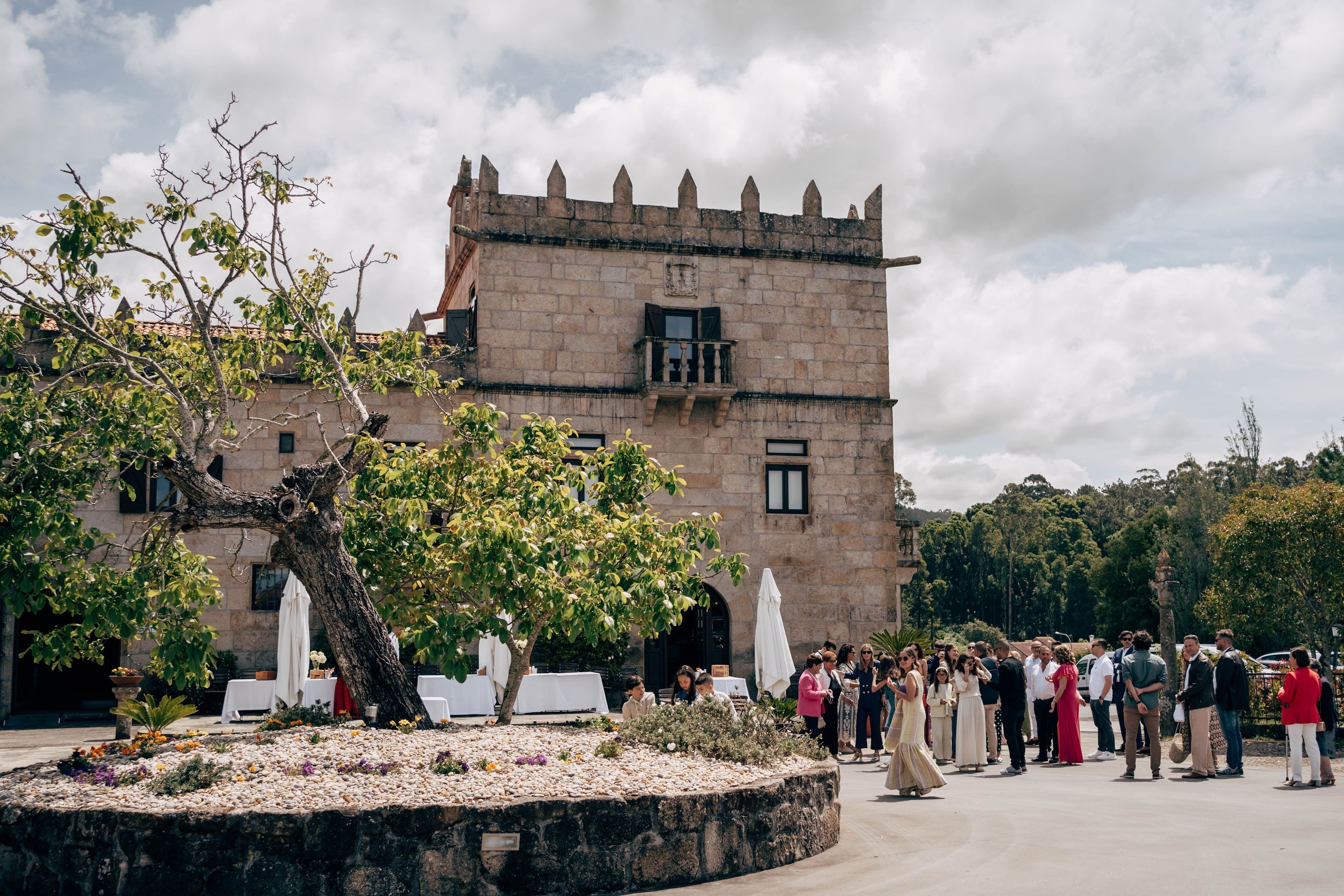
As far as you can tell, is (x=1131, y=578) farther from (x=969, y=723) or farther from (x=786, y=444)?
(x=969, y=723)

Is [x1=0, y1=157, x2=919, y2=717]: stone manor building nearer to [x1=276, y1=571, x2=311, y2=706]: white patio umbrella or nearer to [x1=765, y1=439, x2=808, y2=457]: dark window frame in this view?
[x1=765, y1=439, x2=808, y2=457]: dark window frame

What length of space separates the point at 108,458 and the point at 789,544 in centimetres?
1484

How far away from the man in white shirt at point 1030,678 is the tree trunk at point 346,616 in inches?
339

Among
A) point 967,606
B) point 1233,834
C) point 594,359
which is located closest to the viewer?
point 1233,834

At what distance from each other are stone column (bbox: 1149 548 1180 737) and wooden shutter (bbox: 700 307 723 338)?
9829 mm

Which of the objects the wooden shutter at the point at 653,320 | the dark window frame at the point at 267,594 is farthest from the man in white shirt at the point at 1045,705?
the dark window frame at the point at 267,594

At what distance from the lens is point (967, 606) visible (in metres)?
71.1

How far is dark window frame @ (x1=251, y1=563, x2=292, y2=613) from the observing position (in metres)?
20.5

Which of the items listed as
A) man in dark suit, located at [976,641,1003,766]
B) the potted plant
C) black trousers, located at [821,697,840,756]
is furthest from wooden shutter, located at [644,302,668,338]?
the potted plant

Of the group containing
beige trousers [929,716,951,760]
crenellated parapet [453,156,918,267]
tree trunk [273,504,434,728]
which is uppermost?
crenellated parapet [453,156,918,267]

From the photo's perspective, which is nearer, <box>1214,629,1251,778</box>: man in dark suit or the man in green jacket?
<box>1214,629,1251,778</box>: man in dark suit

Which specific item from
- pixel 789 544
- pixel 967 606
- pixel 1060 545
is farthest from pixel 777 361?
pixel 1060 545

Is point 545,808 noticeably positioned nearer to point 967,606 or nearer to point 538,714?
point 538,714

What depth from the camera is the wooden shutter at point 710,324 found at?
2298 centimetres
